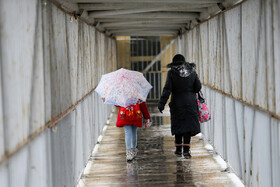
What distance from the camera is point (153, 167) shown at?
685cm

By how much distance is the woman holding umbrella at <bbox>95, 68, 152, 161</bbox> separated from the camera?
6441 mm

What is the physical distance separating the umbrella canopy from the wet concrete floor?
45.4 inches

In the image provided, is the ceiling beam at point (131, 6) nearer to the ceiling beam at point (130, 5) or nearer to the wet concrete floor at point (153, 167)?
the ceiling beam at point (130, 5)

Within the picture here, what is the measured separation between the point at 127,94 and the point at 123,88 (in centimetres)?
12

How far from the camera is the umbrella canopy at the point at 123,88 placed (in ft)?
21.1

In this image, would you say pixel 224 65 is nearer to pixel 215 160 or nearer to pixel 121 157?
pixel 215 160

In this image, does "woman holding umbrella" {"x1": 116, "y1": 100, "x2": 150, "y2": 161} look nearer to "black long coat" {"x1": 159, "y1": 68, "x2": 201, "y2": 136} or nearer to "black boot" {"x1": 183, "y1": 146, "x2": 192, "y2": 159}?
"black long coat" {"x1": 159, "y1": 68, "x2": 201, "y2": 136}

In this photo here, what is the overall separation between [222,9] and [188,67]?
1.07 meters

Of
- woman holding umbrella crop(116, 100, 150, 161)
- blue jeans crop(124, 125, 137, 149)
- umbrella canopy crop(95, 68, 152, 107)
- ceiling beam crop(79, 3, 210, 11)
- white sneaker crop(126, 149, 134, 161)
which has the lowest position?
white sneaker crop(126, 149, 134, 161)

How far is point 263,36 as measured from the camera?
4191 millimetres

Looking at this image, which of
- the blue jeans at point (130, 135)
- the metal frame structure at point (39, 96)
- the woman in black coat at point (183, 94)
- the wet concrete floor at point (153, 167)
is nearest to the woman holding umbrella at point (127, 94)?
the blue jeans at point (130, 135)

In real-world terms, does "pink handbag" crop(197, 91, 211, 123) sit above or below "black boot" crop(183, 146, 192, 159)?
above

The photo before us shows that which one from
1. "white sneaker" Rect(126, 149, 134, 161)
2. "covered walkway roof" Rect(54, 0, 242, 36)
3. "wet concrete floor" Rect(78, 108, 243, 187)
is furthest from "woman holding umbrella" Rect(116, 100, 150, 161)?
"covered walkway roof" Rect(54, 0, 242, 36)

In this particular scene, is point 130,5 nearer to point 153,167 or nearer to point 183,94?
point 183,94
